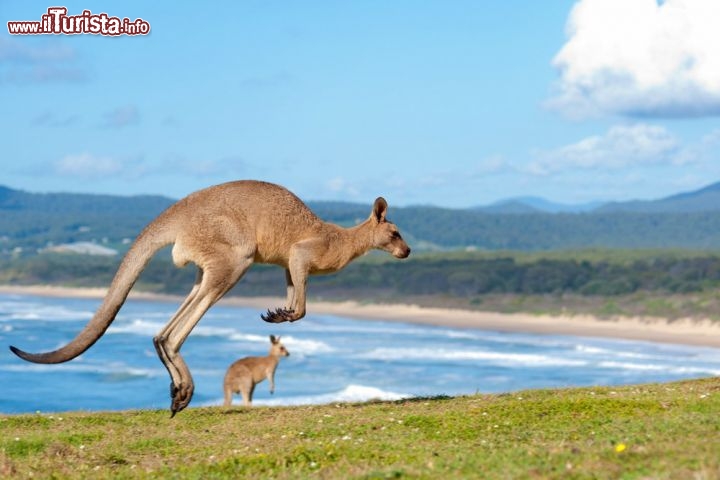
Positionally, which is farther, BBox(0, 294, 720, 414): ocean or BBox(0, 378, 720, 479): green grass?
BBox(0, 294, 720, 414): ocean

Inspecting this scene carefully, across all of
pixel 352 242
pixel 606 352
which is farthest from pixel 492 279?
pixel 352 242

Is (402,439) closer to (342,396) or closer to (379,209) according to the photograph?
(379,209)

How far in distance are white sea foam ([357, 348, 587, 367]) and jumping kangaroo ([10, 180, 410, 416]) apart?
3045 centimetres

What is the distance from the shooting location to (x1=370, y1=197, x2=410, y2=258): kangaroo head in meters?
12.0

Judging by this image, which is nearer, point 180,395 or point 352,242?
point 180,395

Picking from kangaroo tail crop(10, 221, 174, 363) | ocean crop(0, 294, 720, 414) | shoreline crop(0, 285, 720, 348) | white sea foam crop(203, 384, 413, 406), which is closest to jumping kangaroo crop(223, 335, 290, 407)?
ocean crop(0, 294, 720, 414)

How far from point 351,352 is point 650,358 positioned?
10.9m

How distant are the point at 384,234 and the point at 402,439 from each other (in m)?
3.15

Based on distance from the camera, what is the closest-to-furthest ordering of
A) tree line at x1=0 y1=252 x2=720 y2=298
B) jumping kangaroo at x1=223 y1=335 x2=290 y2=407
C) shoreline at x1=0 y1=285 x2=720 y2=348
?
1. jumping kangaroo at x1=223 y1=335 x2=290 y2=407
2. shoreline at x1=0 y1=285 x2=720 y2=348
3. tree line at x1=0 y1=252 x2=720 y2=298

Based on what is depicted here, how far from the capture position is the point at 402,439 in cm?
930

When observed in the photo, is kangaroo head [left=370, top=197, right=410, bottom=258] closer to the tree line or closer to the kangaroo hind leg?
the kangaroo hind leg

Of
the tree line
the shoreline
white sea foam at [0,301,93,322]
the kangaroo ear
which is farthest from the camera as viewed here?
the tree line

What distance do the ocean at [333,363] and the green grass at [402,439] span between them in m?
14.3

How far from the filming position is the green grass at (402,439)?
738cm
